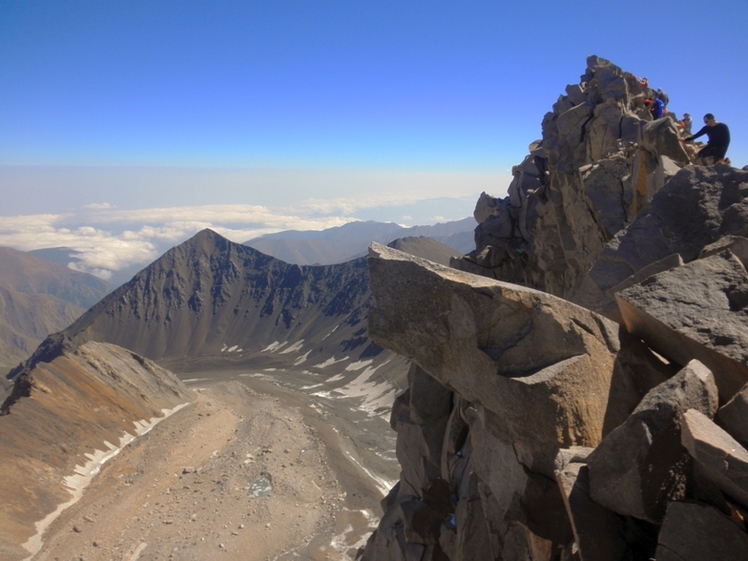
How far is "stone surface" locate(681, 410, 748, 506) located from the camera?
571cm

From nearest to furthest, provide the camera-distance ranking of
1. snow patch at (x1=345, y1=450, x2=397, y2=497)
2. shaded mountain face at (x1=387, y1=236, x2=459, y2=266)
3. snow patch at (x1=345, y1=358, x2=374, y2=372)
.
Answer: snow patch at (x1=345, y1=450, x2=397, y2=497) < snow patch at (x1=345, y1=358, x2=374, y2=372) < shaded mountain face at (x1=387, y1=236, x2=459, y2=266)

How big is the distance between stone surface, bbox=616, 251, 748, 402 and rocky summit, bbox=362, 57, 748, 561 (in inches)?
1.1

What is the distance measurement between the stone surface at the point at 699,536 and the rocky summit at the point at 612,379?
15 mm

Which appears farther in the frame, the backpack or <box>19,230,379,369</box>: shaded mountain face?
<box>19,230,379,369</box>: shaded mountain face

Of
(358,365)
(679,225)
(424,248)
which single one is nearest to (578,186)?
(679,225)

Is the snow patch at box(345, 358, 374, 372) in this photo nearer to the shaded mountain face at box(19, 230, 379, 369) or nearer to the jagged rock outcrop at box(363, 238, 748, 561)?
the shaded mountain face at box(19, 230, 379, 369)

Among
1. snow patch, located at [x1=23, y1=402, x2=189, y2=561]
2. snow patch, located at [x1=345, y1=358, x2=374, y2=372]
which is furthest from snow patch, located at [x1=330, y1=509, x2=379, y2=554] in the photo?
snow patch, located at [x1=345, y1=358, x2=374, y2=372]

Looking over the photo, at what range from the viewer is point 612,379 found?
976 cm

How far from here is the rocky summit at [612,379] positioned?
6660mm

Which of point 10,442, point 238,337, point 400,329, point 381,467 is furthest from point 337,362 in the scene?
point 400,329

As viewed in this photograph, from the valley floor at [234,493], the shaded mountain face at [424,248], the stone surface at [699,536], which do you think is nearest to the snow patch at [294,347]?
the shaded mountain face at [424,248]

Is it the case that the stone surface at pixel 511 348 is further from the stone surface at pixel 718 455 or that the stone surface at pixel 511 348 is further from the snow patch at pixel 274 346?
the snow patch at pixel 274 346

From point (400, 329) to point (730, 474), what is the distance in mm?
7803

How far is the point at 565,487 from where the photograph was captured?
7539 mm
